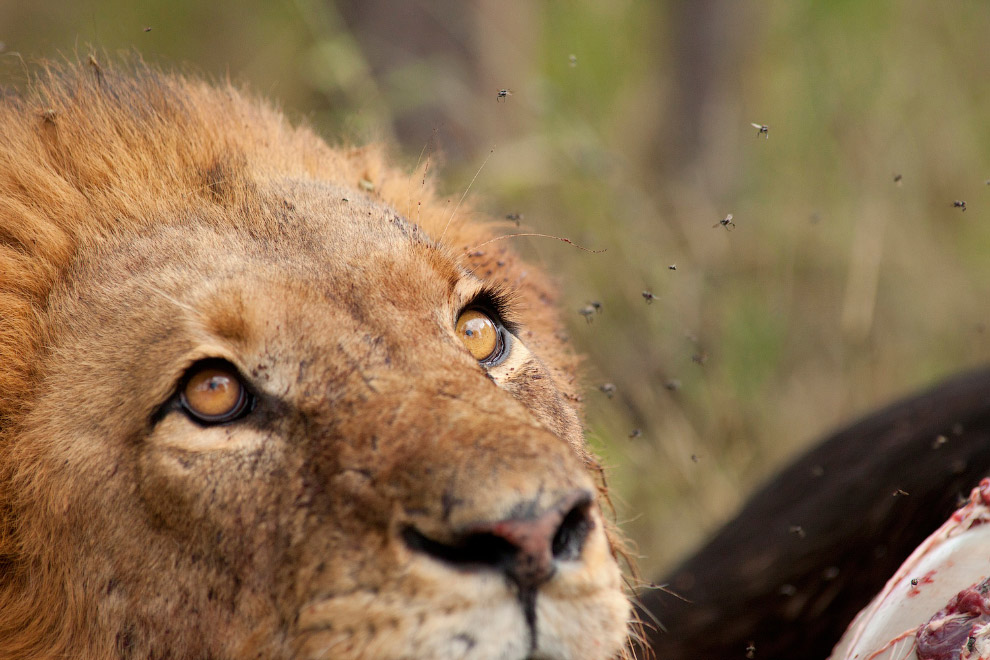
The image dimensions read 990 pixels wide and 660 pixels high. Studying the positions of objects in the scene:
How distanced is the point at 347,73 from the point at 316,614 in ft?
11.0

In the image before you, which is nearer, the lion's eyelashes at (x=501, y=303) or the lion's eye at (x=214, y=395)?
the lion's eye at (x=214, y=395)

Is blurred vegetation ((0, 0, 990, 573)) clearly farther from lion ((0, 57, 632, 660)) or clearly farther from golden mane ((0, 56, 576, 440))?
lion ((0, 57, 632, 660))

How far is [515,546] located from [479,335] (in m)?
0.90

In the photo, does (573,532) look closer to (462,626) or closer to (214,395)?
(462,626)

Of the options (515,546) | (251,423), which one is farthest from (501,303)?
(515,546)

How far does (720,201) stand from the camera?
8172mm

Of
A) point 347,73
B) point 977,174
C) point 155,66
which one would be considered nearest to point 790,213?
point 977,174

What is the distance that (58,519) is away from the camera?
228 centimetres

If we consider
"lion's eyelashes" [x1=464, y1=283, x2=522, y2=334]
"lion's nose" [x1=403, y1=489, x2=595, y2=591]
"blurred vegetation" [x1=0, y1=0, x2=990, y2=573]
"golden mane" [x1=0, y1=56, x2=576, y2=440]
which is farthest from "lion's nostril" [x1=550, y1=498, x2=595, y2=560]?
"blurred vegetation" [x1=0, y1=0, x2=990, y2=573]

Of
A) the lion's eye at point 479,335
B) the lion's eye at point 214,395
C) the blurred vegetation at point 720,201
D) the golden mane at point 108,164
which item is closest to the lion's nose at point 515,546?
the lion's eye at point 214,395

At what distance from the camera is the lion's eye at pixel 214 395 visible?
7.29ft

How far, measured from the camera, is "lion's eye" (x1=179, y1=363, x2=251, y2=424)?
2.22 metres

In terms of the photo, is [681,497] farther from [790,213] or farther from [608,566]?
[608,566]

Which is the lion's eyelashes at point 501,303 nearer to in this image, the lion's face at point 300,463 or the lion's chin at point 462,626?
the lion's face at point 300,463
